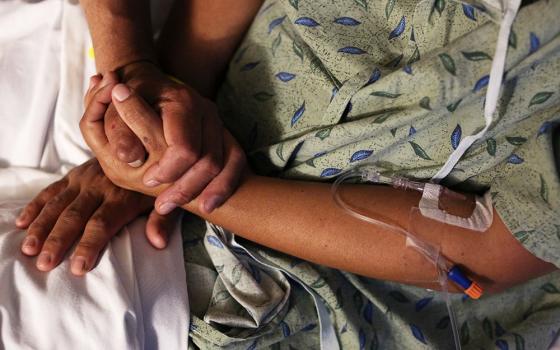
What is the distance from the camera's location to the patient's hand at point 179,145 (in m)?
0.81

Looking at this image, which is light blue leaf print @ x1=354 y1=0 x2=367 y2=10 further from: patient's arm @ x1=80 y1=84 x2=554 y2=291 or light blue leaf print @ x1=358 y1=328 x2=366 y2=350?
light blue leaf print @ x1=358 y1=328 x2=366 y2=350

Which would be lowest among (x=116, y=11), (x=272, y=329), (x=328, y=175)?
(x=272, y=329)

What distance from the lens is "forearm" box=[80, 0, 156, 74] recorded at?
99cm

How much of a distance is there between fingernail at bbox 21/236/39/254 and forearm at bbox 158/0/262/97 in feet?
1.40

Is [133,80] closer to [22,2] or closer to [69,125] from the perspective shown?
[69,125]

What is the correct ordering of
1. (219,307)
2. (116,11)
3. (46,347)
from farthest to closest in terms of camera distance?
(116,11)
(219,307)
(46,347)

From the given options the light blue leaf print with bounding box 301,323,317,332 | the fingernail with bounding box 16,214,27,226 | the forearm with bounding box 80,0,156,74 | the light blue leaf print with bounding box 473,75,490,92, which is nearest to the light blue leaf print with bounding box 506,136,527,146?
the light blue leaf print with bounding box 473,75,490,92

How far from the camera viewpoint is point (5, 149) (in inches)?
41.9

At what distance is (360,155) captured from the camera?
0.88m

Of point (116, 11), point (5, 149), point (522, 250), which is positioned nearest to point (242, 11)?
point (116, 11)

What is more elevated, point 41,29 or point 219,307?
point 41,29

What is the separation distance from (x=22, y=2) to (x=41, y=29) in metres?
0.07

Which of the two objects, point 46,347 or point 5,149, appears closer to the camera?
point 46,347

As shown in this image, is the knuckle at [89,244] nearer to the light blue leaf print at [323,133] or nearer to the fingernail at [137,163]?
the fingernail at [137,163]
